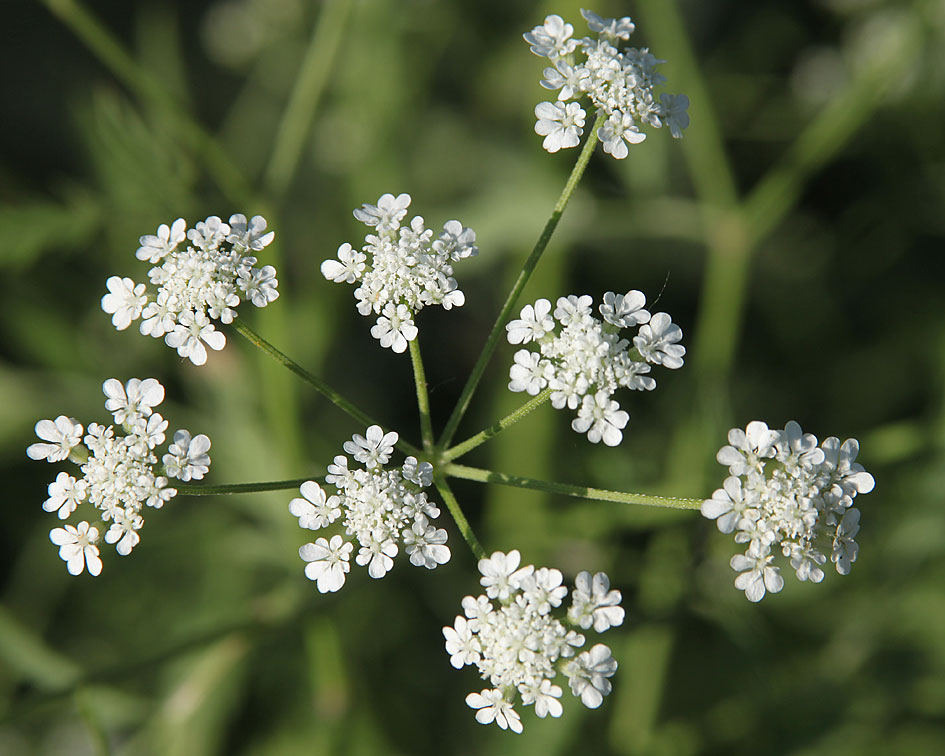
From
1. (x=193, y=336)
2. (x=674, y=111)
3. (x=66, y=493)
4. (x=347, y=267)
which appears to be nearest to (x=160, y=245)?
(x=193, y=336)

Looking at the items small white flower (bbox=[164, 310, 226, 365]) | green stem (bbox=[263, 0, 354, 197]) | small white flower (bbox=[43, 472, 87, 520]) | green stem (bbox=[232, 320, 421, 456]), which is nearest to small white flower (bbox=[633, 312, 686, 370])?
green stem (bbox=[232, 320, 421, 456])

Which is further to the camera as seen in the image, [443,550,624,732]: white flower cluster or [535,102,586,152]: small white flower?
[535,102,586,152]: small white flower

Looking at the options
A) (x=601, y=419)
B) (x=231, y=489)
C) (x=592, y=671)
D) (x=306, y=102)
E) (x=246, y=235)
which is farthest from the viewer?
(x=306, y=102)

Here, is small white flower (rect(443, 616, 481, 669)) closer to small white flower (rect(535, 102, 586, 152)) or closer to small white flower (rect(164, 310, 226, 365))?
small white flower (rect(164, 310, 226, 365))

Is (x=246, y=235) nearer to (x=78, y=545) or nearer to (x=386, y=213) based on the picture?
(x=386, y=213)

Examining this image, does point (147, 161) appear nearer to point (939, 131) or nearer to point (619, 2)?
point (619, 2)

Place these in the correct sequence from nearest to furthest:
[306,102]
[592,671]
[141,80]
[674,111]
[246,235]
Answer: [592,671], [246,235], [674,111], [141,80], [306,102]
